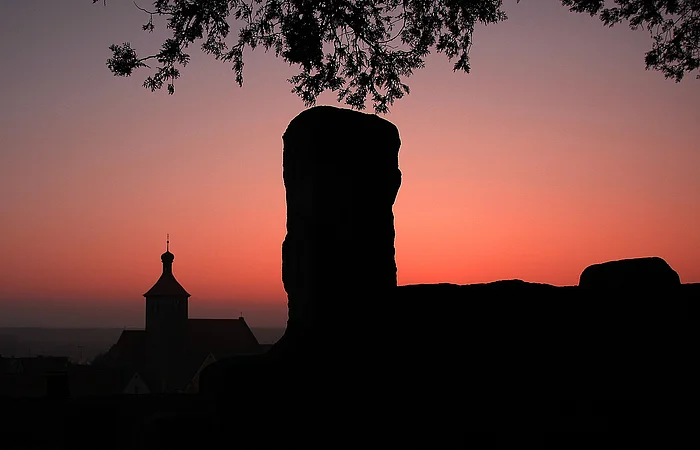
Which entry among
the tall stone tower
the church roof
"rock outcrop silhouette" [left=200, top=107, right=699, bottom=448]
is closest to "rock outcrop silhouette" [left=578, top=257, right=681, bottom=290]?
"rock outcrop silhouette" [left=200, top=107, right=699, bottom=448]

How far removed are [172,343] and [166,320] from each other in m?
2.25

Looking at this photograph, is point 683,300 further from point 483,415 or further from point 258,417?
point 258,417

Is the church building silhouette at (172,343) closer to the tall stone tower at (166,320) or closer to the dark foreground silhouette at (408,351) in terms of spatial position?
the tall stone tower at (166,320)

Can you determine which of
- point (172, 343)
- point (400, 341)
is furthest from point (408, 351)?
point (172, 343)

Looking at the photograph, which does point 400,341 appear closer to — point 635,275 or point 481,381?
point 481,381

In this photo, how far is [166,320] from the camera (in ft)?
222

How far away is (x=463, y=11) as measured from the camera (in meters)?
8.45

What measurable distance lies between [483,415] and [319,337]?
162 centimetres

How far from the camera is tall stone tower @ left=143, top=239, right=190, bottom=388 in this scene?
2625 inches

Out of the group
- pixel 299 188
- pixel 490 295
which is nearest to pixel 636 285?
pixel 490 295

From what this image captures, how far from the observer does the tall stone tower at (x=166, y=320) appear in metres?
66.7

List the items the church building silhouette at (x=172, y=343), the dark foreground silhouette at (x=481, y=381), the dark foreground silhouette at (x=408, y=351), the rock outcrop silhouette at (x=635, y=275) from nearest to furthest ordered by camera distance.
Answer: the dark foreground silhouette at (x=481, y=381) → the dark foreground silhouette at (x=408, y=351) → the rock outcrop silhouette at (x=635, y=275) → the church building silhouette at (x=172, y=343)

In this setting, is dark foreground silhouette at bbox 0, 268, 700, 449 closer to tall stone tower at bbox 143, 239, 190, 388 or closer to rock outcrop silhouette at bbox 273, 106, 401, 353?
rock outcrop silhouette at bbox 273, 106, 401, 353

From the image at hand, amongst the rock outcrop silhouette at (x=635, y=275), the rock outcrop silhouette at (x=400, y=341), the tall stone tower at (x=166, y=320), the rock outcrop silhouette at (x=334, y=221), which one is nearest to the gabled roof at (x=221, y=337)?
the tall stone tower at (x=166, y=320)
